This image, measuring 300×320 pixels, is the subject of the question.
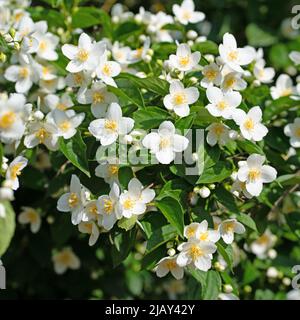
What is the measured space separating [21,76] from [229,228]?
1064 millimetres

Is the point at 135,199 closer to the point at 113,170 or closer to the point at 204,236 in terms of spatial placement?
the point at 113,170

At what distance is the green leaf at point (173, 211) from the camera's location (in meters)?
2.13

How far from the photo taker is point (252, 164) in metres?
2.28

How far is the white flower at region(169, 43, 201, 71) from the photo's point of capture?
7.88ft

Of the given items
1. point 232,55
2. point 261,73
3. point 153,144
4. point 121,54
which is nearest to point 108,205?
point 153,144

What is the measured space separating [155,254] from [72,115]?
1.98 ft

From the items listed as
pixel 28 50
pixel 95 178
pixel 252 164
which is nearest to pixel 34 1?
pixel 28 50

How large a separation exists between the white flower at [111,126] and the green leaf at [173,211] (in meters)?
0.27

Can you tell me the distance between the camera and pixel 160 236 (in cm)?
221

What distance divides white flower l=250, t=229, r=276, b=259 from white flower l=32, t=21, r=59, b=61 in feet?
4.02

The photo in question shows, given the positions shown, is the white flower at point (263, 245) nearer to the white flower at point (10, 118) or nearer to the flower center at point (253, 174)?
the flower center at point (253, 174)

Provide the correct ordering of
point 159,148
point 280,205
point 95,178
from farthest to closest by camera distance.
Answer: point 280,205 < point 95,178 < point 159,148

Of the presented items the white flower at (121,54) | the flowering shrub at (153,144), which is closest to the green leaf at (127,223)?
the flowering shrub at (153,144)
